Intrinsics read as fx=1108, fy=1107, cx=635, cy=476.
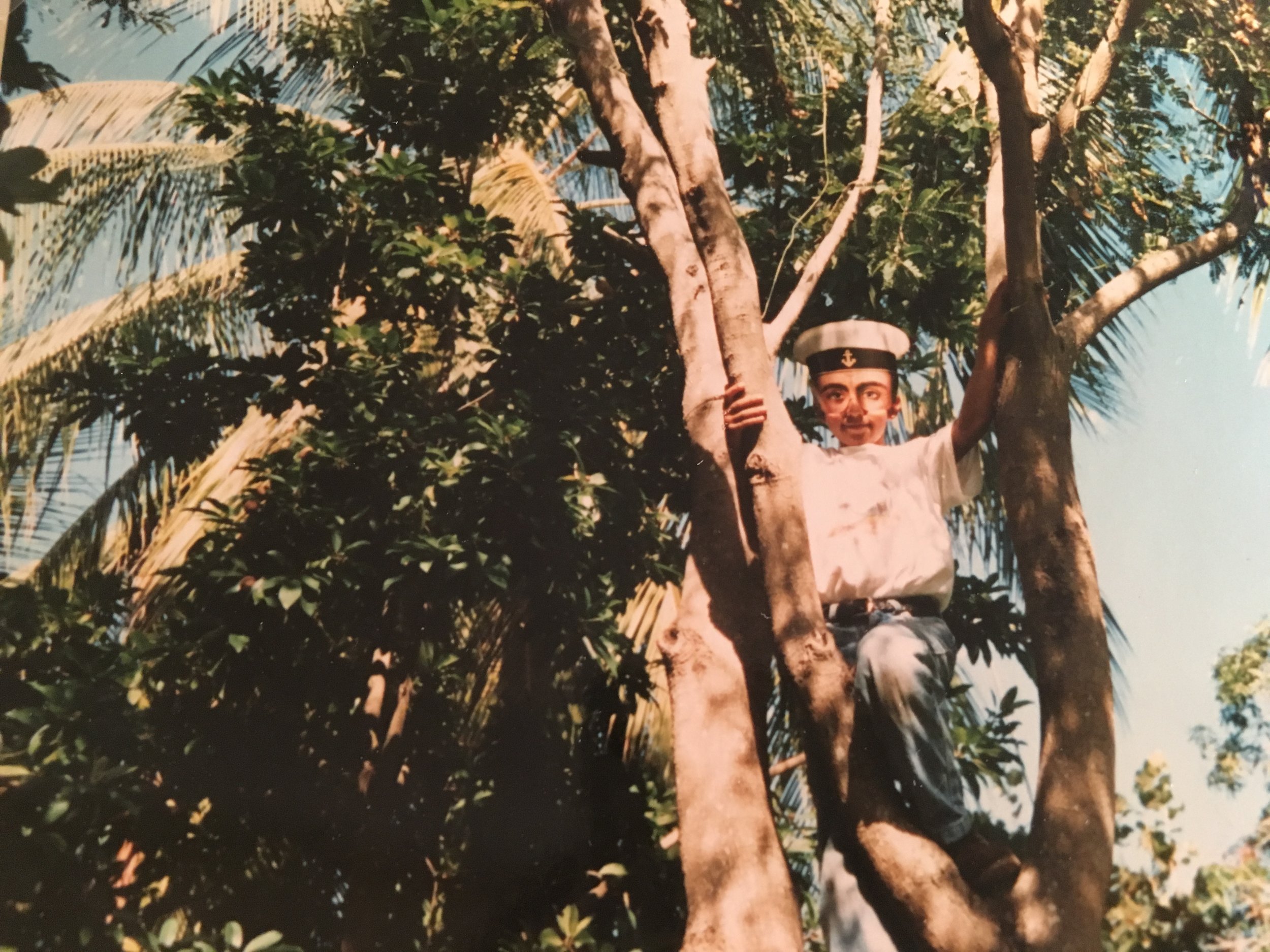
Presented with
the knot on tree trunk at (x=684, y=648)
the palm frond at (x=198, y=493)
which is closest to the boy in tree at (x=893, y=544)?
the knot on tree trunk at (x=684, y=648)

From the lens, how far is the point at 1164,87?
4336 mm

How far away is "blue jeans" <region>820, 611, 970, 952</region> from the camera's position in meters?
2.28

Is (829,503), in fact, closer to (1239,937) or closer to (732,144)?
(732,144)

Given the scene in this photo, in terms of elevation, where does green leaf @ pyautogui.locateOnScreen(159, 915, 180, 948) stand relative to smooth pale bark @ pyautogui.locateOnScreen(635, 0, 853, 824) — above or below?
below

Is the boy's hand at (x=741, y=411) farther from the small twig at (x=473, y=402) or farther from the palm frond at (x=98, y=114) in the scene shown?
the palm frond at (x=98, y=114)

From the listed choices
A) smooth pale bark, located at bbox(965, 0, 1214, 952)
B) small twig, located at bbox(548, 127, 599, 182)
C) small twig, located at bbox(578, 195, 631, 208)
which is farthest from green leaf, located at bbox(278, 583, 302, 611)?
small twig, located at bbox(548, 127, 599, 182)

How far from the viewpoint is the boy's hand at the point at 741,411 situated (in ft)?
8.38

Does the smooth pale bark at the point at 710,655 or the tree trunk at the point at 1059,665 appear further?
the smooth pale bark at the point at 710,655

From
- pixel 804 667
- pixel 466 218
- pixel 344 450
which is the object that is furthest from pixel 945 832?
pixel 466 218

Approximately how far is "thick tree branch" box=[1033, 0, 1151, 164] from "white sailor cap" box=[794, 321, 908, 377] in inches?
24.1

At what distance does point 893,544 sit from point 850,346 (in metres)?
0.64

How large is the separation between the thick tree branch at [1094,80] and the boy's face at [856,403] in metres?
0.72

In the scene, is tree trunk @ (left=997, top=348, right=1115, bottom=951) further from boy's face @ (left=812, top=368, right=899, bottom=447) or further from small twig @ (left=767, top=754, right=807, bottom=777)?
small twig @ (left=767, top=754, right=807, bottom=777)

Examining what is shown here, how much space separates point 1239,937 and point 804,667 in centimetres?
258
